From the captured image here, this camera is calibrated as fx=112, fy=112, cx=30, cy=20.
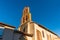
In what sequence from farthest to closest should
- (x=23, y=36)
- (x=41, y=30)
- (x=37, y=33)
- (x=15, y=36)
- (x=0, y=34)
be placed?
(x=41, y=30) → (x=37, y=33) → (x=23, y=36) → (x=15, y=36) → (x=0, y=34)

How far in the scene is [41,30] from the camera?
97.7ft

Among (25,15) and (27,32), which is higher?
(25,15)

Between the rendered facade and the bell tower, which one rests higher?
the bell tower

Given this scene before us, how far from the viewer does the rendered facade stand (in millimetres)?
19022

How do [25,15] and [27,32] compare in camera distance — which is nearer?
[27,32]

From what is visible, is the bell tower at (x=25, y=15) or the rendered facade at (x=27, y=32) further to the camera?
the bell tower at (x=25, y=15)

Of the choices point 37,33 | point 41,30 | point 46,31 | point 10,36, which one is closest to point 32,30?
point 37,33

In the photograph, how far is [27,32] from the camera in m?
26.8

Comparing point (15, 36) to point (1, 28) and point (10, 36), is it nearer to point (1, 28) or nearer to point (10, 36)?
point (10, 36)

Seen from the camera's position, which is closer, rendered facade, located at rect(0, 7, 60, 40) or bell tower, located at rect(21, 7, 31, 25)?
rendered facade, located at rect(0, 7, 60, 40)

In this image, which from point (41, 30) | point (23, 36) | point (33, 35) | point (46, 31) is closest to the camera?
point (23, 36)

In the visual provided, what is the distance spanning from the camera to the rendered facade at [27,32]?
19.0m

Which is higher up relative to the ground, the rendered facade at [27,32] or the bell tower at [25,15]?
the bell tower at [25,15]

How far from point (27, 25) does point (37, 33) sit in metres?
3.30
